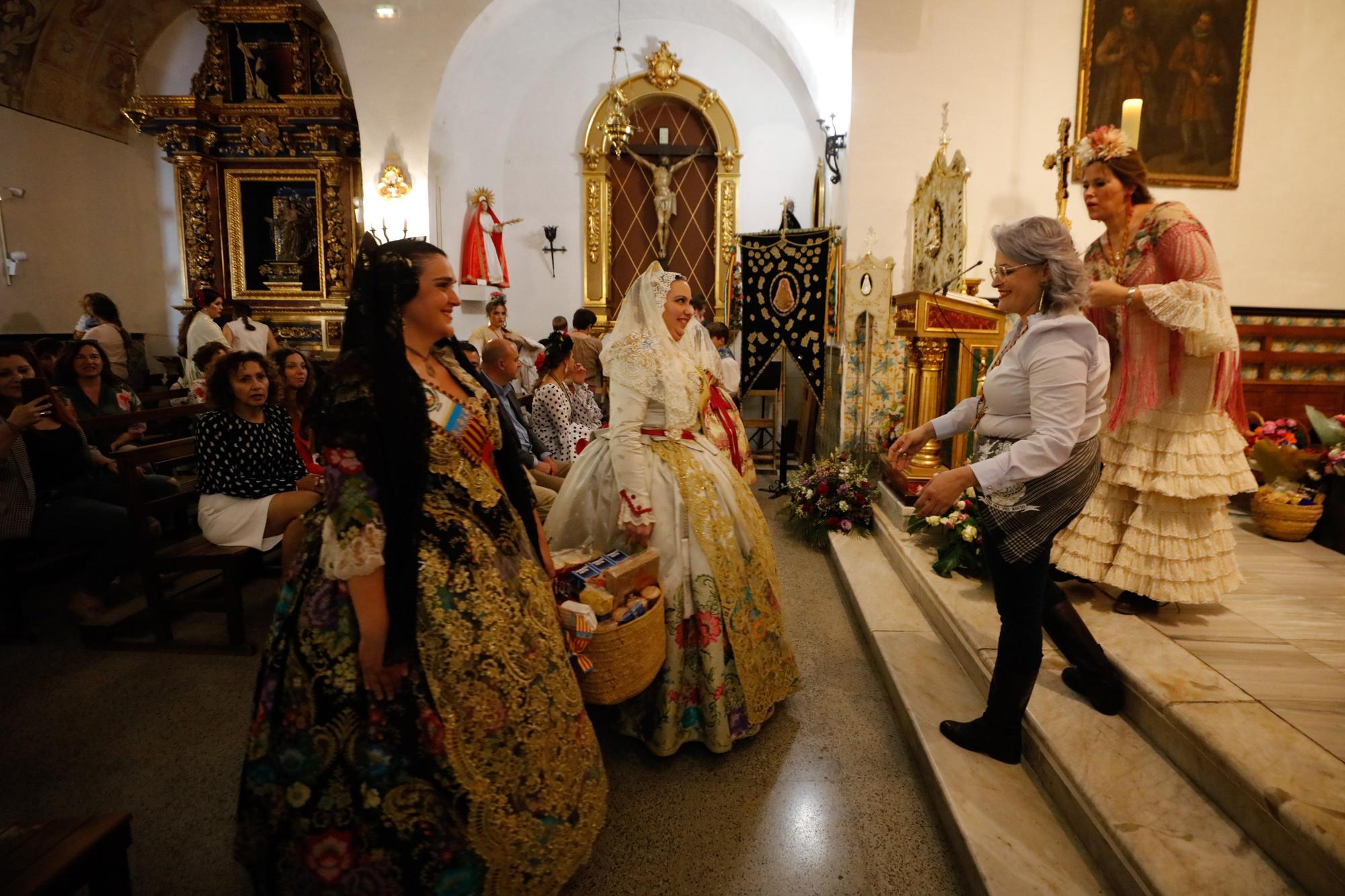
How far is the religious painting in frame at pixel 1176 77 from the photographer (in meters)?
4.67

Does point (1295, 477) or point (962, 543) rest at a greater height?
point (1295, 477)

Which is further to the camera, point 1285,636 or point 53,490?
point 53,490

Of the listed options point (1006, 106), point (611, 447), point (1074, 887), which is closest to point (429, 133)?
point (1006, 106)

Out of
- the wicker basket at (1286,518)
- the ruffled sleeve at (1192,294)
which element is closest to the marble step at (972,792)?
the ruffled sleeve at (1192,294)

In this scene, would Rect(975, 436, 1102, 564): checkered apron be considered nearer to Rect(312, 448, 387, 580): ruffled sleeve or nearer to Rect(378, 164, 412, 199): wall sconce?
Rect(312, 448, 387, 580): ruffled sleeve

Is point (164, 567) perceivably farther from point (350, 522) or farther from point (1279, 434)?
point (1279, 434)

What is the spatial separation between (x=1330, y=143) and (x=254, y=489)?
735 centimetres

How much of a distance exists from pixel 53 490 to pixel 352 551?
11.0ft

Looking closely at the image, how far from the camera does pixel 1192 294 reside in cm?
225

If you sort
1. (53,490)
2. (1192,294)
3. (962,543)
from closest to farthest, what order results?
(1192,294), (962,543), (53,490)

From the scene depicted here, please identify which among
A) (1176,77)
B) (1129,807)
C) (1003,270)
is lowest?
(1129,807)

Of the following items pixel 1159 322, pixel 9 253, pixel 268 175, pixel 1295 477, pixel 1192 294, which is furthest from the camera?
pixel 268 175

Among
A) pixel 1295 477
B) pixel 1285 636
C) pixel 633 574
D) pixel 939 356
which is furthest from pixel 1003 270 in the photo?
pixel 1295 477

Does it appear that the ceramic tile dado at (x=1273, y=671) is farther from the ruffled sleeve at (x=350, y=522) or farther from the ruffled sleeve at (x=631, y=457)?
the ruffled sleeve at (x=350, y=522)
